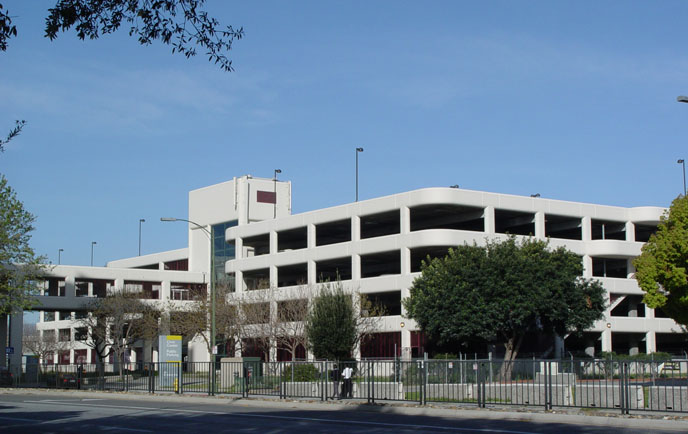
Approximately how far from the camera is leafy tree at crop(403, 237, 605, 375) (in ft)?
162

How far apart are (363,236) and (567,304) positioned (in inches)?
908

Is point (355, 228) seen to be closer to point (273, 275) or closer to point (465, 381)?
point (273, 275)

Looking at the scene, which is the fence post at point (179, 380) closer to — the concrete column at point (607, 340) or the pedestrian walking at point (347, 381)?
the pedestrian walking at point (347, 381)

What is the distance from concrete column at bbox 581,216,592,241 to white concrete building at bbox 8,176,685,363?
7 cm

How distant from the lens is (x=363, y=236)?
231 feet

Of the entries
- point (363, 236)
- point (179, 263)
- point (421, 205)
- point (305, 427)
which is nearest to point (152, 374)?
point (305, 427)

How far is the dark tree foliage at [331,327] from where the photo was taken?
141 feet

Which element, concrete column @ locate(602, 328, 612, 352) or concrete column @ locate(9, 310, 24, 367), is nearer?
concrete column @ locate(602, 328, 612, 352)

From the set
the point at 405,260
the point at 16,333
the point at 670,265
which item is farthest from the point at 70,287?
the point at 670,265

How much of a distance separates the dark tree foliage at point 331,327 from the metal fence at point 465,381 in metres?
8.03

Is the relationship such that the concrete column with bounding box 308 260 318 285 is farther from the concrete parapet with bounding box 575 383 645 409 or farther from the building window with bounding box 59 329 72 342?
the building window with bounding box 59 329 72 342

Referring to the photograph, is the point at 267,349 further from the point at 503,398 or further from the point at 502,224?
the point at 503,398

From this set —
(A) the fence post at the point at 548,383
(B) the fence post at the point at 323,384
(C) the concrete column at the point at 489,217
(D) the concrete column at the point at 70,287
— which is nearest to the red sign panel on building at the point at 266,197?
(D) the concrete column at the point at 70,287

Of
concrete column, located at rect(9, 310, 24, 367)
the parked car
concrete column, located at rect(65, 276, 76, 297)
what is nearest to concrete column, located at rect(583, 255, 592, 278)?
the parked car
